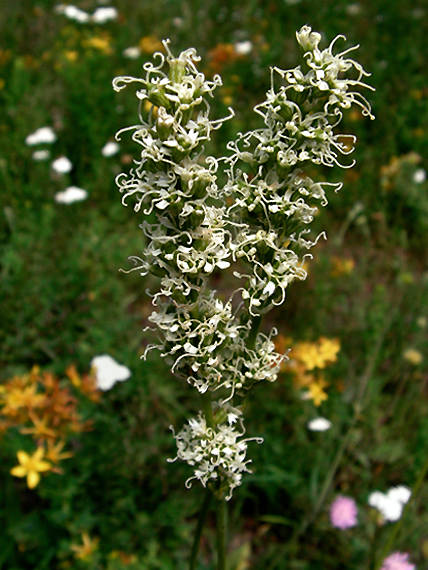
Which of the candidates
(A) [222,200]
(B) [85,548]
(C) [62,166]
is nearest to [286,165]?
(A) [222,200]

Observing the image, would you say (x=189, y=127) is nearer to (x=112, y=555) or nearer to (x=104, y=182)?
(x=112, y=555)

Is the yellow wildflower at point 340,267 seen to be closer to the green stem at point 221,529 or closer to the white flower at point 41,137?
the white flower at point 41,137

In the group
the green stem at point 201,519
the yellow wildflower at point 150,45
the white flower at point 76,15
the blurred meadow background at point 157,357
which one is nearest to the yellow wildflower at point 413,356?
the blurred meadow background at point 157,357

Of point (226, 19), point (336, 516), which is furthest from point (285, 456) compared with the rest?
point (226, 19)

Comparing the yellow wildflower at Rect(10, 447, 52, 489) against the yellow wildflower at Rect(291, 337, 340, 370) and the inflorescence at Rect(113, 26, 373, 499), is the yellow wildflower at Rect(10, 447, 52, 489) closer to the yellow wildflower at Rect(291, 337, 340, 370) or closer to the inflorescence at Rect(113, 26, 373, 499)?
the inflorescence at Rect(113, 26, 373, 499)

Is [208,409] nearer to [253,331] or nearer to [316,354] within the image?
[253,331]

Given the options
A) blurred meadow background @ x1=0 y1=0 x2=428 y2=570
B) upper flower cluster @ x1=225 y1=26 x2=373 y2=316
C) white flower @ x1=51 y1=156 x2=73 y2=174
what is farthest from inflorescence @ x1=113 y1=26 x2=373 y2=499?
white flower @ x1=51 y1=156 x2=73 y2=174

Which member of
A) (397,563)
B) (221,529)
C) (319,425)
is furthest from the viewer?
(319,425)
